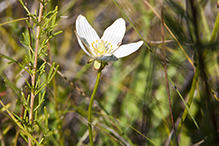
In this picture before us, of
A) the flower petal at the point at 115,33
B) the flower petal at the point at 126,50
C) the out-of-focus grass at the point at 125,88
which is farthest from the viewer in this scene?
the out-of-focus grass at the point at 125,88

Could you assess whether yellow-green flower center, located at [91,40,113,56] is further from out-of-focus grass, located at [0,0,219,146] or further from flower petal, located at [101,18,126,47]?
out-of-focus grass, located at [0,0,219,146]

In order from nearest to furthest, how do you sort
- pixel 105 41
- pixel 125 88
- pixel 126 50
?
pixel 126 50 < pixel 105 41 < pixel 125 88

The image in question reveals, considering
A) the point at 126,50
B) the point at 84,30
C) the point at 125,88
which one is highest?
the point at 84,30

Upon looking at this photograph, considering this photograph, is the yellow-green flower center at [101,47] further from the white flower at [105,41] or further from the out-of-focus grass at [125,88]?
the out-of-focus grass at [125,88]

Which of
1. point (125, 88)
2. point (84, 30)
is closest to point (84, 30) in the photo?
point (84, 30)

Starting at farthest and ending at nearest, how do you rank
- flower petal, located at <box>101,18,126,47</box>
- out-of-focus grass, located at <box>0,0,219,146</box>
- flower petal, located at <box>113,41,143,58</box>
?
out-of-focus grass, located at <box>0,0,219,146</box>, flower petal, located at <box>101,18,126,47</box>, flower petal, located at <box>113,41,143,58</box>

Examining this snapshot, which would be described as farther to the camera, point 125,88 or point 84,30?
point 125,88

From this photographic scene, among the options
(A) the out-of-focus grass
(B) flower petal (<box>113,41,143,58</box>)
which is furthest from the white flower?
(A) the out-of-focus grass

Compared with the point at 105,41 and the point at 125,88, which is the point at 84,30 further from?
the point at 125,88

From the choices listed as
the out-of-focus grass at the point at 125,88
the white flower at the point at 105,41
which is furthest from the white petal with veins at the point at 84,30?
the out-of-focus grass at the point at 125,88
